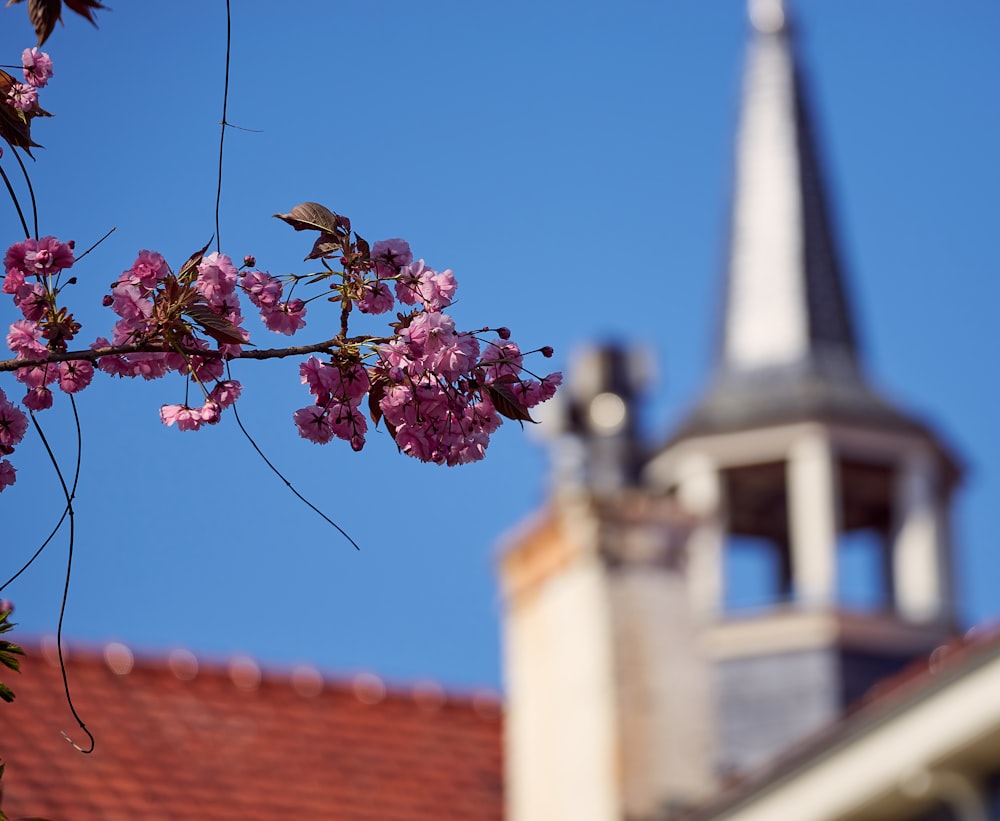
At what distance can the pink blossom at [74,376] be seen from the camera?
2.88 m

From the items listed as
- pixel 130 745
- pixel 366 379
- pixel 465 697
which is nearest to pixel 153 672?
pixel 130 745

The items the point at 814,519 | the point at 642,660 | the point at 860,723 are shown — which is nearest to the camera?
the point at 860,723

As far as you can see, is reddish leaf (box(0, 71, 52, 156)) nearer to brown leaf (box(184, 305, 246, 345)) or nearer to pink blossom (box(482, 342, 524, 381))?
brown leaf (box(184, 305, 246, 345))

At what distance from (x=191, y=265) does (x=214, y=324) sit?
11 centimetres

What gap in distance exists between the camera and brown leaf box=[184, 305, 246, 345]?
2645mm

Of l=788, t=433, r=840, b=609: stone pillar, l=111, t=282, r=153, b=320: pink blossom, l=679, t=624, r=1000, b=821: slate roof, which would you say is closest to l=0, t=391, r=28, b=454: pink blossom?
l=111, t=282, r=153, b=320: pink blossom

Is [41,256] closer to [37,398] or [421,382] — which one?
[37,398]

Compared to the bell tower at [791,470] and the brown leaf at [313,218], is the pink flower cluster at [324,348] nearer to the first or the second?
the brown leaf at [313,218]

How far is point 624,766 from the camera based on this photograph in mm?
11234

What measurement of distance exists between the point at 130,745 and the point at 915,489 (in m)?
5.68

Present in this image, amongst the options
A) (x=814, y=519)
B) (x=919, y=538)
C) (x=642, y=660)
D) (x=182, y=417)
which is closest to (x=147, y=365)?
(x=182, y=417)

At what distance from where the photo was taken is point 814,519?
13172mm

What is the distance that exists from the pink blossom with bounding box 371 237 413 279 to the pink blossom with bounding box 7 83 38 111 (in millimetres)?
547

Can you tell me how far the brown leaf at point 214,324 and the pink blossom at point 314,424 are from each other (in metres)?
0.22
